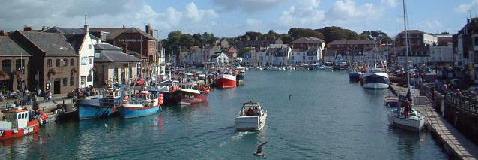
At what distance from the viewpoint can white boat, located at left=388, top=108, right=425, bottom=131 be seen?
4453cm

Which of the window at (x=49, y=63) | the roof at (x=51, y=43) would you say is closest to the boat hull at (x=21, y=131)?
the window at (x=49, y=63)

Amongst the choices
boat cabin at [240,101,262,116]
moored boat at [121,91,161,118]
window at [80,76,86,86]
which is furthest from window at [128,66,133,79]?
boat cabin at [240,101,262,116]

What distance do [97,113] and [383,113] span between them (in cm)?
2721

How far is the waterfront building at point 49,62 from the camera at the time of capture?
60.2 m

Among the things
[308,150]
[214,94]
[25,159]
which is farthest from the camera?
[214,94]

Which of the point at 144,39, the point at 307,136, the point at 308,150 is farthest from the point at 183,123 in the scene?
the point at 144,39

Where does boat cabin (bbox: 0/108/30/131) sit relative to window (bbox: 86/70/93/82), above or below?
below

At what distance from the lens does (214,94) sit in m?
87.7

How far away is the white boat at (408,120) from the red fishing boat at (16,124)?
26.9 m

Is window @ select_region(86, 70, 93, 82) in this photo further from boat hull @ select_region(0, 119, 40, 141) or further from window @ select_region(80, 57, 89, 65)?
boat hull @ select_region(0, 119, 40, 141)

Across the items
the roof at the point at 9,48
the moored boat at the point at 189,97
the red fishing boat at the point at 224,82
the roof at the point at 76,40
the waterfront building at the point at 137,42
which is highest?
the waterfront building at the point at 137,42

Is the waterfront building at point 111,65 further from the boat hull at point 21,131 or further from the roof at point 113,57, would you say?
the boat hull at point 21,131

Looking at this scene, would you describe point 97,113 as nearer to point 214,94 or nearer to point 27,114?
point 27,114

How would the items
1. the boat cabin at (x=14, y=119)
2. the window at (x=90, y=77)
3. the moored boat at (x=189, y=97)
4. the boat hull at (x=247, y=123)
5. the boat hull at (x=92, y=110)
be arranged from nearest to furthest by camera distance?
1. the boat cabin at (x=14, y=119)
2. the boat hull at (x=247, y=123)
3. the boat hull at (x=92, y=110)
4. the moored boat at (x=189, y=97)
5. the window at (x=90, y=77)
